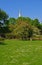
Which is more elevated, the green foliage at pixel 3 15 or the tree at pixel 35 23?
the green foliage at pixel 3 15

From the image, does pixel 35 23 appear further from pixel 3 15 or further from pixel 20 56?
pixel 20 56

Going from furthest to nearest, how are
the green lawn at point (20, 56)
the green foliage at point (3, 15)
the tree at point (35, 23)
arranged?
1. the tree at point (35, 23)
2. the green foliage at point (3, 15)
3. the green lawn at point (20, 56)

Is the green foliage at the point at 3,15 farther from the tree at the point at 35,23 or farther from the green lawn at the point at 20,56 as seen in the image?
the green lawn at the point at 20,56

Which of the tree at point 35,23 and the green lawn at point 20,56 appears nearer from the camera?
the green lawn at point 20,56

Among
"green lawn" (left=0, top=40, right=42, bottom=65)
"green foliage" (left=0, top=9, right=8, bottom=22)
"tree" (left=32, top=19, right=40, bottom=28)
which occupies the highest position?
"green foliage" (left=0, top=9, right=8, bottom=22)

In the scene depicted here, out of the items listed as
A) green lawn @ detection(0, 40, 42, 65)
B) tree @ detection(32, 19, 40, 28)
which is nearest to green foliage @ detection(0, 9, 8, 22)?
tree @ detection(32, 19, 40, 28)

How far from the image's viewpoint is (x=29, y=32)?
5153 cm

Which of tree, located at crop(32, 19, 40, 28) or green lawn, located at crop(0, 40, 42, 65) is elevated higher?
tree, located at crop(32, 19, 40, 28)

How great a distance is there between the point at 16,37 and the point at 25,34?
8.96 ft

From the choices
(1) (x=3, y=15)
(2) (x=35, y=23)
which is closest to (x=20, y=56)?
(1) (x=3, y=15)

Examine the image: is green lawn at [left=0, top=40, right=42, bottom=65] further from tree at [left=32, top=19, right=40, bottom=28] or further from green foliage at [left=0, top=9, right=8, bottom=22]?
tree at [left=32, top=19, right=40, bottom=28]

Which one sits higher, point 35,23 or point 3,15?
point 3,15

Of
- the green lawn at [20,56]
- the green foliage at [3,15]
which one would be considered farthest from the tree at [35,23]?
the green lawn at [20,56]

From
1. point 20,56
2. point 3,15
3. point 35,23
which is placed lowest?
point 20,56
